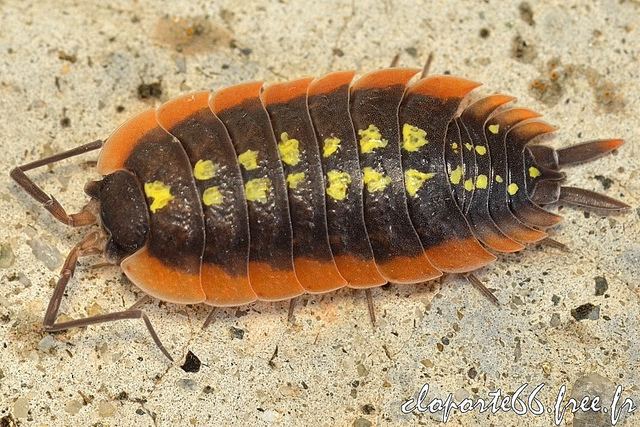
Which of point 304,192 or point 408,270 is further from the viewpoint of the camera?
point 408,270

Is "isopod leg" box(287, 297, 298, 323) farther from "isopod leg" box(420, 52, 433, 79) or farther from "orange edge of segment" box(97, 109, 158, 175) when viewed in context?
"isopod leg" box(420, 52, 433, 79)

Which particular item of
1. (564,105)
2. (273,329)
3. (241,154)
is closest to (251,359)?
(273,329)

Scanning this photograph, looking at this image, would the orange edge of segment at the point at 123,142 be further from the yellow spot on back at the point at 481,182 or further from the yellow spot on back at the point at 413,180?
the yellow spot on back at the point at 481,182

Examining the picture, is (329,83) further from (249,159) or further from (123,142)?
(123,142)

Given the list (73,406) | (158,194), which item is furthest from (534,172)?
(73,406)

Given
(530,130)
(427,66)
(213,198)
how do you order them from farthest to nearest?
(427,66) < (530,130) < (213,198)

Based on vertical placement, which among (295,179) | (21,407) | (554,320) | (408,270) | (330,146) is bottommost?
(21,407)
